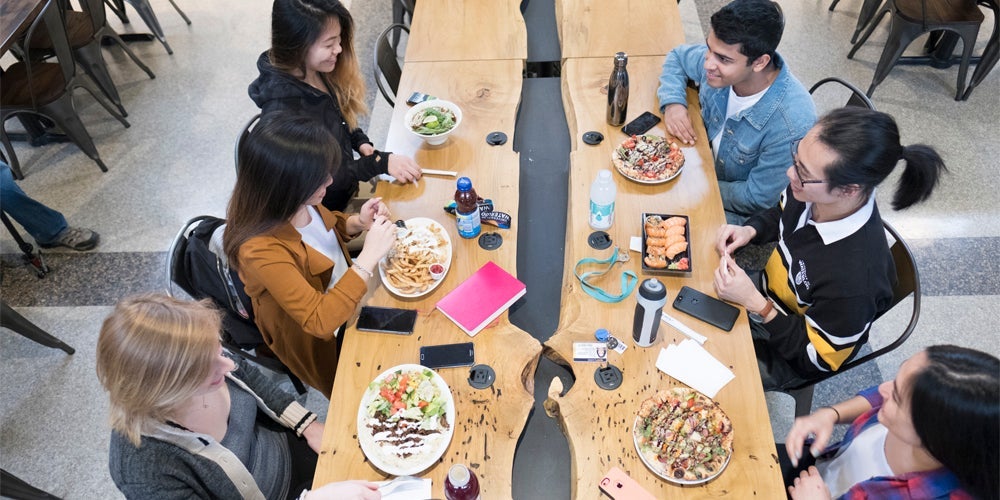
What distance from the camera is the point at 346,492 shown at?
1406 mm

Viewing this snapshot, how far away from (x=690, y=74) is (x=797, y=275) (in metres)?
1.01

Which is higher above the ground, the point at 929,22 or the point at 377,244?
the point at 377,244

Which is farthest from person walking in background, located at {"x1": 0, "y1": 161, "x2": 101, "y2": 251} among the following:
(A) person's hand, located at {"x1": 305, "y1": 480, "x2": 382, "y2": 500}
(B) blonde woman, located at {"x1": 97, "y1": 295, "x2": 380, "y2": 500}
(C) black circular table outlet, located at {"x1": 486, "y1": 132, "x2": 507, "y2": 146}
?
(A) person's hand, located at {"x1": 305, "y1": 480, "x2": 382, "y2": 500}

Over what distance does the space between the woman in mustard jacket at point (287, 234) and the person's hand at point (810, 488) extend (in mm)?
1250

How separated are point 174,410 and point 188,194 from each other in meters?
2.41

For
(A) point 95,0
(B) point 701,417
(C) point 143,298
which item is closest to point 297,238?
(C) point 143,298

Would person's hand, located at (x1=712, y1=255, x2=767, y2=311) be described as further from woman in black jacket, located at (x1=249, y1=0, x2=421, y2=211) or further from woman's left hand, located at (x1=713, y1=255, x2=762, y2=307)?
woman in black jacket, located at (x1=249, y1=0, x2=421, y2=211)

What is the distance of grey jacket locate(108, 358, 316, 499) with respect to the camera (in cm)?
135

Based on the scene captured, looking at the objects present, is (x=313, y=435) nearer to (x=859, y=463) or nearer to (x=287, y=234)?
(x=287, y=234)

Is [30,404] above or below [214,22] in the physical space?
below

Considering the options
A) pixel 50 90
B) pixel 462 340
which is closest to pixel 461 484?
pixel 462 340

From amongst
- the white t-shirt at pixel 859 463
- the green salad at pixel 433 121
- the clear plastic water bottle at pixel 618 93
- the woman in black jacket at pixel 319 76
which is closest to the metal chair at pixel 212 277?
the woman in black jacket at pixel 319 76

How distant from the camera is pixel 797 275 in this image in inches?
70.6

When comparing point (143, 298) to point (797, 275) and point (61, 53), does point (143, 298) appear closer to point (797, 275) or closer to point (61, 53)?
point (797, 275)
